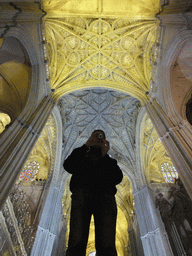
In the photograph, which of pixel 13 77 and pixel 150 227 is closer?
pixel 13 77

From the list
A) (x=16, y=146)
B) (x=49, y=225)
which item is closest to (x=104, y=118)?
(x=49, y=225)

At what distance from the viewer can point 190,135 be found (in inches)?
224

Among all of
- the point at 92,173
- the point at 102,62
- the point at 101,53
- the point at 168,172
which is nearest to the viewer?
the point at 92,173

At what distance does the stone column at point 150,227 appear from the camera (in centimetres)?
871

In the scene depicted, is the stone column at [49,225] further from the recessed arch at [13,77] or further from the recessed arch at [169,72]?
the recessed arch at [169,72]

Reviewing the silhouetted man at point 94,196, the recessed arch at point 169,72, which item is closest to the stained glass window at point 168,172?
the recessed arch at point 169,72

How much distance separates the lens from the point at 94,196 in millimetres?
1609

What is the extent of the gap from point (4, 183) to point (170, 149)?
5.89 m

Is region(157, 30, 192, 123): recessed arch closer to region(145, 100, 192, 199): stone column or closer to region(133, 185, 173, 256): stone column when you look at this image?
region(145, 100, 192, 199): stone column

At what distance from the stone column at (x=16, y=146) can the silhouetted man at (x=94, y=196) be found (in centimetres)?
361

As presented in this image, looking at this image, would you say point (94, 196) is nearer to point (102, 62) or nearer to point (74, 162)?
point (74, 162)

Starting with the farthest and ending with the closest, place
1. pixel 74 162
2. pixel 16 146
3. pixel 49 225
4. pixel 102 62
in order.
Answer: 1. pixel 102 62
2. pixel 49 225
3. pixel 16 146
4. pixel 74 162

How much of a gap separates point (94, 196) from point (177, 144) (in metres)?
5.46

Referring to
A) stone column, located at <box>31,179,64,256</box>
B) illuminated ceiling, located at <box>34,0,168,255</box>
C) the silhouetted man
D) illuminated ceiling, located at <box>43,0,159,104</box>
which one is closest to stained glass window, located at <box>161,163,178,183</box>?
illuminated ceiling, located at <box>34,0,168,255</box>
